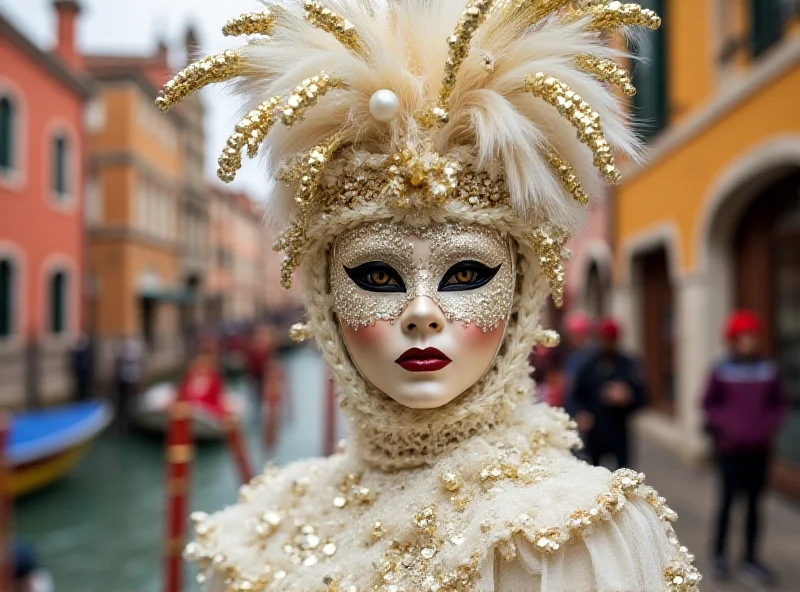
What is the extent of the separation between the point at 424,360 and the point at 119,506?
7.95 meters

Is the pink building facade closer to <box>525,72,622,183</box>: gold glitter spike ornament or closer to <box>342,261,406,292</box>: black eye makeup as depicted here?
<box>342,261,406,292</box>: black eye makeup

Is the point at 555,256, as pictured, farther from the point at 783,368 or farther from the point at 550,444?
the point at 783,368

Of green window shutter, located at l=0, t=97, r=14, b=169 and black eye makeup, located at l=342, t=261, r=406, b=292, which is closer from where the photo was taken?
black eye makeup, located at l=342, t=261, r=406, b=292

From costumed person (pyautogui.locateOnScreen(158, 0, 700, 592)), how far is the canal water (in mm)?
2100

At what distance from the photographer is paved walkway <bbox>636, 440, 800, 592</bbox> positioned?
410 cm

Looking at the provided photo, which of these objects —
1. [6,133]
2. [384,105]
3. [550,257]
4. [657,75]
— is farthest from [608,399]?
[6,133]

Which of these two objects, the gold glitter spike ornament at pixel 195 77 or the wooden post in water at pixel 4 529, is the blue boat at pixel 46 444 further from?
the gold glitter spike ornament at pixel 195 77

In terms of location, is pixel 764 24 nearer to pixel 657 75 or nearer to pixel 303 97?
pixel 657 75

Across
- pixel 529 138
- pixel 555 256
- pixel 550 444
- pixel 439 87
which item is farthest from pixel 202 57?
pixel 550 444

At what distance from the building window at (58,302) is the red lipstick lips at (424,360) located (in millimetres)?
15111

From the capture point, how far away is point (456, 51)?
3.65 ft

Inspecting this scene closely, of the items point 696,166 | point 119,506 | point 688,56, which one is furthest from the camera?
point 119,506

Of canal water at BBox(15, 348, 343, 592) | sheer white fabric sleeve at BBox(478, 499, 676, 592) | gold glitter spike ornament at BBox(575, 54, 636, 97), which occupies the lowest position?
canal water at BBox(15, 348, 343, 592)

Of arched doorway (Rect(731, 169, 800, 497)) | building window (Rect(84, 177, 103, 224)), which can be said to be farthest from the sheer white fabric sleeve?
building window (Rect(84, 177, 103, 224))
